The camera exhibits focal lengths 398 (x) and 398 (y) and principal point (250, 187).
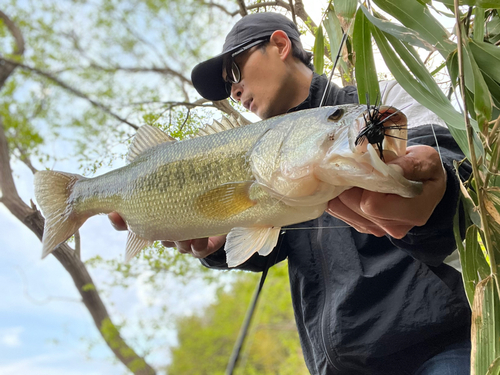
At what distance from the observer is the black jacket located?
1205 mm

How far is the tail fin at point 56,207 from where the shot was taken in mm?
1591

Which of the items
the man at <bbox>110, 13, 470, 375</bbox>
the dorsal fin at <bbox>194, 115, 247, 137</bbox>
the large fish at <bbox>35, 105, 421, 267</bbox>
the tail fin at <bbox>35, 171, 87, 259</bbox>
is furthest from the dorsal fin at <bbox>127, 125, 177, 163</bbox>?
the man at <bbox>110, 13, 470, 375</bbox>

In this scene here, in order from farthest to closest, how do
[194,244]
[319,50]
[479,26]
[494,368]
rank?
[319,50], [194,244], [479,26], [494,368]

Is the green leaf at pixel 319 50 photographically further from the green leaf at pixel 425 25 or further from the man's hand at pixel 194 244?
the man's hand at pixel 194 244

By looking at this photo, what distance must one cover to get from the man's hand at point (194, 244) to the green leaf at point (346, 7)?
1011 millimetres

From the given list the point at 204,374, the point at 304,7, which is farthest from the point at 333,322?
the point at 304,7

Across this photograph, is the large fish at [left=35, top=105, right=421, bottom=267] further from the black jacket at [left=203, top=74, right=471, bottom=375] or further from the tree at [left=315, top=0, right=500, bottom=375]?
the black jacket at [left=203, top=74, right=471, bottom=375]

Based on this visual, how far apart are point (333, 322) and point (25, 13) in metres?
7.05

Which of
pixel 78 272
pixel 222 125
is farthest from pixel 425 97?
pixel 78 272

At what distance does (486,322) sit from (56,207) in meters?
1.55

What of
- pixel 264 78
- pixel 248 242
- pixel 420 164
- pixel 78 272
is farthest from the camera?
pixel 78 272

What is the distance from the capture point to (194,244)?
1.68 m

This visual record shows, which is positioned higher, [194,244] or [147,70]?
[147,70]

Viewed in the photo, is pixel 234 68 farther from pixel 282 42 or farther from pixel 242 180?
pixel 242 180
